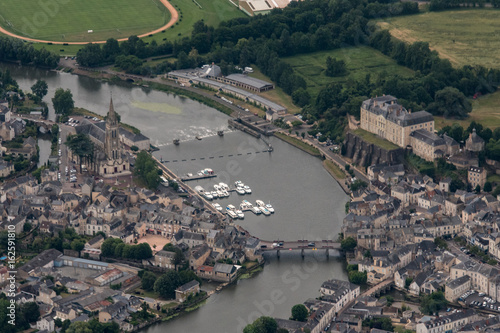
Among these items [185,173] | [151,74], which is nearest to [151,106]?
[151,74]

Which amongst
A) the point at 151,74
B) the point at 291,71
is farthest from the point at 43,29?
the point at 291,71

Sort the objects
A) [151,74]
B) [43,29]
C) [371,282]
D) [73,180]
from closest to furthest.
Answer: [371,282], [73,180], [151,74], [43,29]

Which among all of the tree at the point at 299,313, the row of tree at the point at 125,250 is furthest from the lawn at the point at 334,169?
the tree at the point at 299,313

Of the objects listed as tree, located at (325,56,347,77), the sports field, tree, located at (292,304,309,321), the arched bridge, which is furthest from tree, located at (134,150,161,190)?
the sports field

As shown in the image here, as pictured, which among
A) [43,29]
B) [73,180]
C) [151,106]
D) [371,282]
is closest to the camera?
[371,282]

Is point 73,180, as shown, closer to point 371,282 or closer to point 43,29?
point 371,282

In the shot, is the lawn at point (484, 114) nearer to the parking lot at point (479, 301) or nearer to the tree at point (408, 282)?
the tree at point (408, 282)

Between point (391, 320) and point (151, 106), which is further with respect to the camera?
point (151, 106)

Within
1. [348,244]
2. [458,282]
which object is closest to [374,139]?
[348,244]
